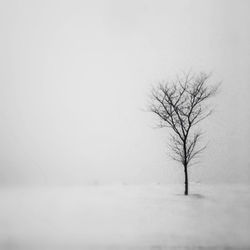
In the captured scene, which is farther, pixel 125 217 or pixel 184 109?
pixel 184 109

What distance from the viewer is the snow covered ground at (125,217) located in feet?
13.1

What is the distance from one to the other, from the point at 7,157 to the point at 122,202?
6.89ft

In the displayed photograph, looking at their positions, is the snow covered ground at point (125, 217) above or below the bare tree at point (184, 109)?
below

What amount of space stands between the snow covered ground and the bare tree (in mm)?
624

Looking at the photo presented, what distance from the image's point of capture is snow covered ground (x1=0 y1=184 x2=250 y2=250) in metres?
3.98

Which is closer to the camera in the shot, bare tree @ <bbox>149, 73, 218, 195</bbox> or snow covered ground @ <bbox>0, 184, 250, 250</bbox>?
snow covered ground @ <bbox>0, 184, 250, 250</bbox>

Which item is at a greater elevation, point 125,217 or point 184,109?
point 184,109

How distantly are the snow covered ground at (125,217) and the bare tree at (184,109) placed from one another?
2.05 feet

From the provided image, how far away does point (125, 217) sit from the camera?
4.48m

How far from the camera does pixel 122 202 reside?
4879 millimetres

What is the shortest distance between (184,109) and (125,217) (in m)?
2.08

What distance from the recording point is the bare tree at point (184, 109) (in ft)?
16.9

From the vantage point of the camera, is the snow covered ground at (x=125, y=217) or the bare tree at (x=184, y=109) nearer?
the snow covered ground at (x=125, y=217)

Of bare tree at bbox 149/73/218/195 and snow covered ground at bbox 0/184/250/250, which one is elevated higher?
bare tree at bbox 149/73/218/195
